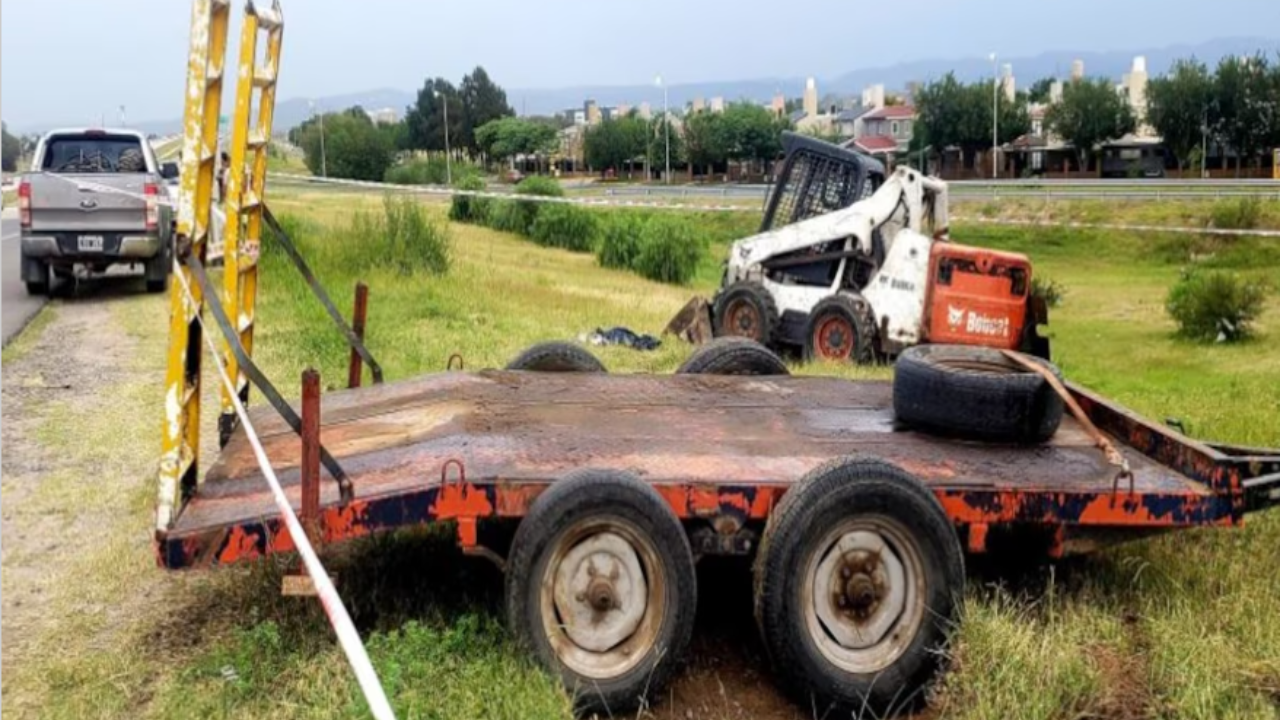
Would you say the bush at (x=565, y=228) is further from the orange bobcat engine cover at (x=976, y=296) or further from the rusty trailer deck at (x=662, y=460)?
the rusty trailer deck at (x=662, y=460)

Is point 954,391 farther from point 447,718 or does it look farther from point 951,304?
point 951,304

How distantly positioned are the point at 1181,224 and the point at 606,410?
38.3 m

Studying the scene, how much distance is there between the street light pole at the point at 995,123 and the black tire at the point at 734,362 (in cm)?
6673

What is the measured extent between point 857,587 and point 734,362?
292 cm

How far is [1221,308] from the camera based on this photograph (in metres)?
21.4

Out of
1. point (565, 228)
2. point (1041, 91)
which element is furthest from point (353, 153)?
point (1041, 91)

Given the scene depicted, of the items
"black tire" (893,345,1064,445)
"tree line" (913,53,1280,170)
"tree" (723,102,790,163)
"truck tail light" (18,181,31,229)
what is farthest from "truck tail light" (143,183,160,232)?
"tree" (723,102,790,163)

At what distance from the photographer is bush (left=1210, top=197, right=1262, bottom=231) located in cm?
3850

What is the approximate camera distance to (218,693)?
4.61 metres

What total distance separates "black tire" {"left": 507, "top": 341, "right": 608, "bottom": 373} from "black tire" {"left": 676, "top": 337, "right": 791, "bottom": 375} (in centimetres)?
51

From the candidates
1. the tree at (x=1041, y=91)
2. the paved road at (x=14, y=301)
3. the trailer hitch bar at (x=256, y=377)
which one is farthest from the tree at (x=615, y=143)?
the trailer hitch bar at (x=256, y=377)

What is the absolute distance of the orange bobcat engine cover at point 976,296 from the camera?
12078mm

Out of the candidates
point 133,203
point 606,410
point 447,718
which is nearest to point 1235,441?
point 606,410

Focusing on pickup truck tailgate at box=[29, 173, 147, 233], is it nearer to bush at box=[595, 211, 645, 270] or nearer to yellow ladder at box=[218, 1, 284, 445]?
yellow ladder at box=[218, 1, 284, 445]
